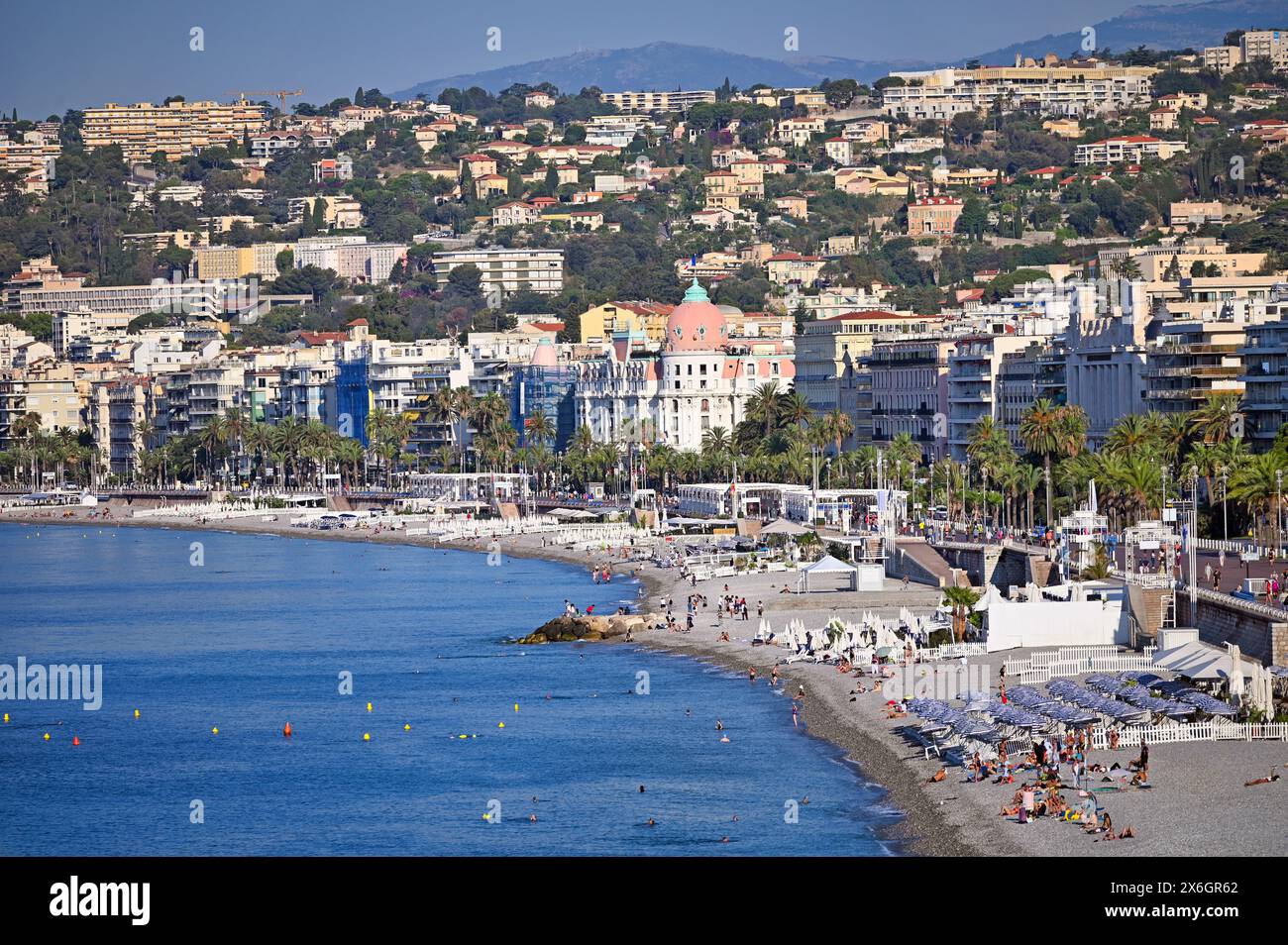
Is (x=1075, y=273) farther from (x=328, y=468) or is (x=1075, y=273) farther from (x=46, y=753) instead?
(x=46, y=753)

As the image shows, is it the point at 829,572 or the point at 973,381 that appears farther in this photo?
the point at 973,381

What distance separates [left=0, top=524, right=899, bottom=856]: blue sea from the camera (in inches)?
1443

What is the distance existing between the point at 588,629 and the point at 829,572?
11171 mm

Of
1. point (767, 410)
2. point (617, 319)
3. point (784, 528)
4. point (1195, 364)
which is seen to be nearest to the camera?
point (1195, 364)

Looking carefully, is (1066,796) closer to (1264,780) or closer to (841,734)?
(1264,780)

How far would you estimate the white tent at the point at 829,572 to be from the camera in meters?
73.6

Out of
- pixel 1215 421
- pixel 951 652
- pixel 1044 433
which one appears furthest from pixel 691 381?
pixel 951 652

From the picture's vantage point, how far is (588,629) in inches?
2675

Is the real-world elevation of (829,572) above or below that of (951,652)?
above

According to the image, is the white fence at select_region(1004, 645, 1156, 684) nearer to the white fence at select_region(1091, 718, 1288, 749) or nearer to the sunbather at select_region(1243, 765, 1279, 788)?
the white fence at select_region(1091, 718, 1288, 749)

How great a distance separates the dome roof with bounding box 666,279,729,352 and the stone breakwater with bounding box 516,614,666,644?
7155cm

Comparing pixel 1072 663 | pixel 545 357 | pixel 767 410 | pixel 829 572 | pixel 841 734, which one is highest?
pixel 545 357

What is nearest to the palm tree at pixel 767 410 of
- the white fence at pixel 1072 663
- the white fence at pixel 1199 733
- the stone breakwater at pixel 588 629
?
the stone breakwater at pixel 588 629
